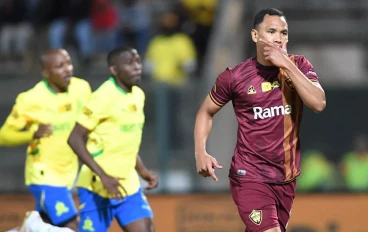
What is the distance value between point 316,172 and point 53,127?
223 inches

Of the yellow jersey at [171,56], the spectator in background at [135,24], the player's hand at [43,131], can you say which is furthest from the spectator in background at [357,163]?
the player's hand at [43,131]

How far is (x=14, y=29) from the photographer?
16703 mm

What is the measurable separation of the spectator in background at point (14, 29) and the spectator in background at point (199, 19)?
285cm

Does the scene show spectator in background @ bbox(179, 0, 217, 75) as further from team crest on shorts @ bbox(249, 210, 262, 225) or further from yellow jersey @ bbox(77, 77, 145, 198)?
team crest on shorts @ bbox(249, 210, 262, 225)

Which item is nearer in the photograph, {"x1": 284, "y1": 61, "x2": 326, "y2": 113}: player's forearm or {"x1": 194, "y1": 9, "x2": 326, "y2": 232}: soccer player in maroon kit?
{"x1": 284, "y1": 61, "x2": 326, "y2": 113}: player's forearm

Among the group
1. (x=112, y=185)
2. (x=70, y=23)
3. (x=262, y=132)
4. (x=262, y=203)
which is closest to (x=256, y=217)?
(x=262, y=203)

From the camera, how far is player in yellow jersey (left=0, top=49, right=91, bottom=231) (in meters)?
9.23

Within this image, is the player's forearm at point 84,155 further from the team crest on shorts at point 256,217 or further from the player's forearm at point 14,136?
the team crest on shorts at point 256,217

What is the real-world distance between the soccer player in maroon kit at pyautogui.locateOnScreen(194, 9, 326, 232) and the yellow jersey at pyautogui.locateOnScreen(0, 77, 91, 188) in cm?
226


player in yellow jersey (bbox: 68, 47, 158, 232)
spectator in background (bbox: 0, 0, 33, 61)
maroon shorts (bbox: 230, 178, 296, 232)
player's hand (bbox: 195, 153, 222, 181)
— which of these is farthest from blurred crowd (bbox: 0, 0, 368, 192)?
player's hand (bbox: 195, 153, 222, 181)

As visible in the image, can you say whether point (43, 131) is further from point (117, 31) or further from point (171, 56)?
point (117, 31)

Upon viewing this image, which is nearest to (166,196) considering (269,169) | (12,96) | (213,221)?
(213,221)

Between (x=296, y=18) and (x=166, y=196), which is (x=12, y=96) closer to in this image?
(x=166, y=196)

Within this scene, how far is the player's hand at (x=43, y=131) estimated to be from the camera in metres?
9.04
